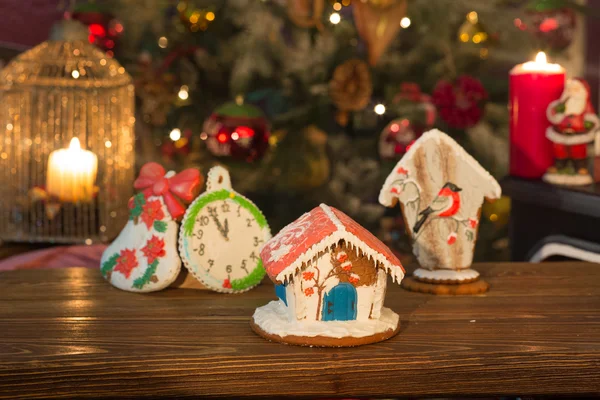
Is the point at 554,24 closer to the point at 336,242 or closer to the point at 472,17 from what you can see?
the point at 472,17

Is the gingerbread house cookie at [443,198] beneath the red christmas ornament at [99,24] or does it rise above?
beneath

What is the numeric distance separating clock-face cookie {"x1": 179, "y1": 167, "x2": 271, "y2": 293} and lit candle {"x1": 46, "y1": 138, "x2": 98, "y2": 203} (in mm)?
1207

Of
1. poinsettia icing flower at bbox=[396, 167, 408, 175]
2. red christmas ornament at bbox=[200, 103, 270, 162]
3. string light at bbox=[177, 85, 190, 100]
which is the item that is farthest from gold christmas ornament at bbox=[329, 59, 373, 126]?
poinsettia icing flower at bbox=[396, 167, 408, 175]

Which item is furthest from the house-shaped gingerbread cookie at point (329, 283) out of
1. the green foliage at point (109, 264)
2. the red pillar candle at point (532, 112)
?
the red pillar candle at point (532, 112)

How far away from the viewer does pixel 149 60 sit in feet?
10.3

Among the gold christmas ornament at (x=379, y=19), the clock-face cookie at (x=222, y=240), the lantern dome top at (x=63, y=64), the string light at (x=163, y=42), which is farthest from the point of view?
the string light at (x=163, y=42)

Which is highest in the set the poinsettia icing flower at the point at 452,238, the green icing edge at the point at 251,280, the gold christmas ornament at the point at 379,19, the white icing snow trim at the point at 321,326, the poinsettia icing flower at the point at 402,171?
the gold christmas ornament at the point at 379,19

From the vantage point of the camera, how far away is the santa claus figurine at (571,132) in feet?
5.98

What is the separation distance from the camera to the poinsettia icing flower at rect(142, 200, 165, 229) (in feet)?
4.66

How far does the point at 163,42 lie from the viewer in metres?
3.24

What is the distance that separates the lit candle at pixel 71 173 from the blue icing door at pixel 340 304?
1528 millimetres

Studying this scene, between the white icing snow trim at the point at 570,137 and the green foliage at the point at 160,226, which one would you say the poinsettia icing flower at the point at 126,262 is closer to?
the green foliage at the point at 160,226

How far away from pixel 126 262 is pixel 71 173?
121 centimetres

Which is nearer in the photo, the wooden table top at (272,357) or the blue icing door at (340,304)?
the wooden table top at (272,357)
